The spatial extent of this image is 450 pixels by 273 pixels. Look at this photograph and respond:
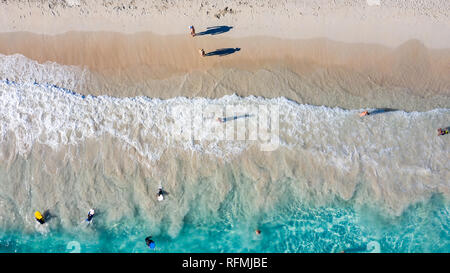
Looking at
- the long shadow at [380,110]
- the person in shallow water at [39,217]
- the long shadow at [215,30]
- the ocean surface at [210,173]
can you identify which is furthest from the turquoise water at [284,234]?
the long shadow at [215,30]

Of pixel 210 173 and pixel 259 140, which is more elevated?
pixel 259 140

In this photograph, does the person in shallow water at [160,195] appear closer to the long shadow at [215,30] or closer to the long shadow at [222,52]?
the long shadow at [222,52]

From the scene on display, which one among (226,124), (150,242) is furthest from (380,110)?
(150,242)

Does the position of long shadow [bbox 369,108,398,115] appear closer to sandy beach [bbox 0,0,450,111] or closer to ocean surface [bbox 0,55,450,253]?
ocean surface [bbox 0,55,450,253]

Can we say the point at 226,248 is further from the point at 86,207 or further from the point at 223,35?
the point at 223,35

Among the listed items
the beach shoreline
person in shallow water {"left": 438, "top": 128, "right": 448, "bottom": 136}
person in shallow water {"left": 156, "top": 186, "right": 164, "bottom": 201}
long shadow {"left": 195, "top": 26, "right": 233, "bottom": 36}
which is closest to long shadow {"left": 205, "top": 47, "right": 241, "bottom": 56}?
the beach shoreline

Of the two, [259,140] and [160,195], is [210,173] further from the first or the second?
[259,140]

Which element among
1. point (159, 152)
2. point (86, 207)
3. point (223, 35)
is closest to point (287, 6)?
point (223, 35)
